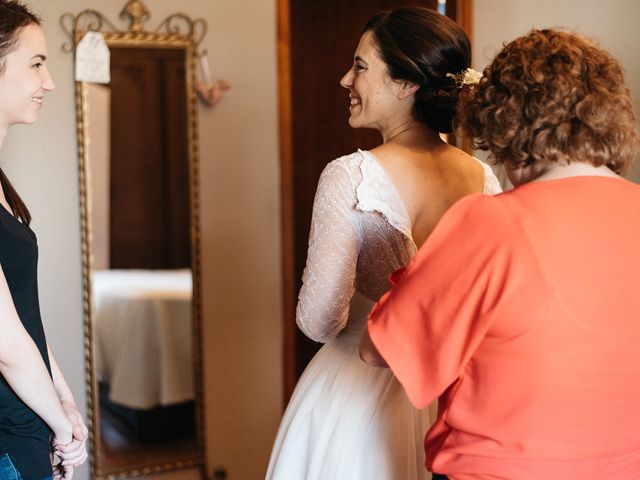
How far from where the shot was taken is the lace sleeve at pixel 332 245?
4.41 ft

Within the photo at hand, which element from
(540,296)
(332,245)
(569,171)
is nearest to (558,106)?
(569,171)

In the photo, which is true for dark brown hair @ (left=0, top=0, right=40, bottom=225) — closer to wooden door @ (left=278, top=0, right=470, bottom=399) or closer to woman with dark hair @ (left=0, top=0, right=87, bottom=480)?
woman with dark hair @ (left=0, top=0, right=87, bottom=480)

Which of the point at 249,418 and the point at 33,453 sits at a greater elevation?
the point at 33,453

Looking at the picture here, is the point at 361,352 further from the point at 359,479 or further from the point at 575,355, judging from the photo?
the point at 359,479

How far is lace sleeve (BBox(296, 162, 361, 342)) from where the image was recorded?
1345mm

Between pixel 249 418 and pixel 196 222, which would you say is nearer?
pixel 196 222

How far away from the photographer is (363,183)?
1342 mm

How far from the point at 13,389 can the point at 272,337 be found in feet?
5.19

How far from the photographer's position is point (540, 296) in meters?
0.94

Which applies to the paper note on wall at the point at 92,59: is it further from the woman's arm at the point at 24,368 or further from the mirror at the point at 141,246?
the woman's arm at the point at 24,368

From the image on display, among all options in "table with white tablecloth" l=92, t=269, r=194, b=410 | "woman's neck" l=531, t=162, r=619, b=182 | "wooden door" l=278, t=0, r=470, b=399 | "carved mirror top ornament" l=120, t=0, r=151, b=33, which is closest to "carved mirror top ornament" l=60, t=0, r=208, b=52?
"carved mirror top ornament" l=120, t=0, r=151, b=33

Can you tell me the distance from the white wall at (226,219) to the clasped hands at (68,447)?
1072mm

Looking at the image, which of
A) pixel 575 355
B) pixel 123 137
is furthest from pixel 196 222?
pixel 575 355

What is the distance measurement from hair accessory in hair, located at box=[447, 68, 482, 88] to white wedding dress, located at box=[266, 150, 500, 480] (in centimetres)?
21
